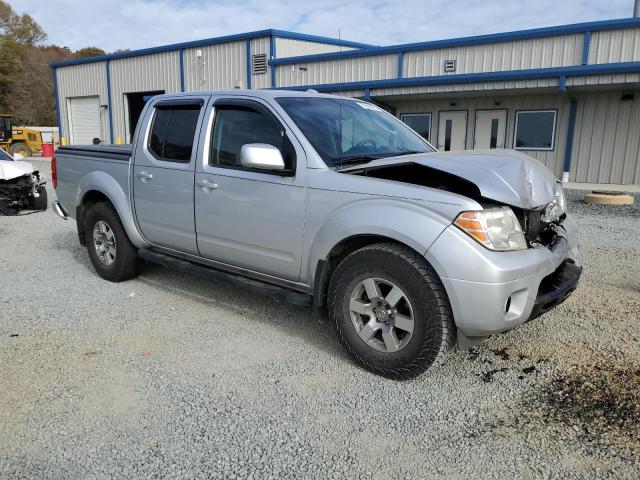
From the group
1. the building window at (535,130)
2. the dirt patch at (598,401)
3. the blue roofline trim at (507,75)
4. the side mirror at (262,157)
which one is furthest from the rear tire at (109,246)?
the building window at (535,130)

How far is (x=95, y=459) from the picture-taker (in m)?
2.78

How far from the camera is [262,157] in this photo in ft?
12.7

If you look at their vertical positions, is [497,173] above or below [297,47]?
below

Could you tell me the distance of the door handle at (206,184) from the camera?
4504 millimetres

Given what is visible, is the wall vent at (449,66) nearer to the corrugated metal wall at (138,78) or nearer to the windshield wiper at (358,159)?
the corrugated metal wall at (138,78)

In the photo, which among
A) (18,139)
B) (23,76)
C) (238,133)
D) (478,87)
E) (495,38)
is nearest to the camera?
(238,133)

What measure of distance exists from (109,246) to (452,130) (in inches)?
639

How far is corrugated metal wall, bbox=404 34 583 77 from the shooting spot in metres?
17.1

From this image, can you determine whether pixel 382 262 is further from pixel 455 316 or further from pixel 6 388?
pixel 6 388

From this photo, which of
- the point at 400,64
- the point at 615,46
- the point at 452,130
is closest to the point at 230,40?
the point at 400,64

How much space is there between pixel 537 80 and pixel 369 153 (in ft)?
45.6

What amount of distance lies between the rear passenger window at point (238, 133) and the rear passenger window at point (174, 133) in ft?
1.01

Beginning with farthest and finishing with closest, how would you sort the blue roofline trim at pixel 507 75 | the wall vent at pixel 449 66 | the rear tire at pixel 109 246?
the wall vent at pixel 449 66, the blue roofline trim at pixel 507 75, the rear tire at pixel 109 246

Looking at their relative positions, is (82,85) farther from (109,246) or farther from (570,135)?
(109,246)
